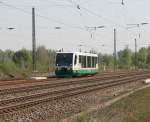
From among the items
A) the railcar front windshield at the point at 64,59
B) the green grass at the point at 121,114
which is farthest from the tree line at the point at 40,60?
the green grass at the point at 121,114

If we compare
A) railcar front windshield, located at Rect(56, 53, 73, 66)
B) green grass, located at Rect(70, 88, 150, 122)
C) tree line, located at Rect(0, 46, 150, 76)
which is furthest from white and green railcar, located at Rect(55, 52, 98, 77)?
green grass, located at Rect(70, 88, 150, 122)

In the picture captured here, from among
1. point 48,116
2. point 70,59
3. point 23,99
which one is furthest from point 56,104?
point 70,59

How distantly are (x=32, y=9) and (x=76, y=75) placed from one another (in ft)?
37.8

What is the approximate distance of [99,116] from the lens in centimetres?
1450

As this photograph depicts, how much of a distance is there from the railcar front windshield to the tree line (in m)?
4.75

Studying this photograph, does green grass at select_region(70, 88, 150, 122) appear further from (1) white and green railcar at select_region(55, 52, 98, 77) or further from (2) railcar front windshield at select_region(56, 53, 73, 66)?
(2) railcar front windshield at select_region(56, 53, 73, 66)

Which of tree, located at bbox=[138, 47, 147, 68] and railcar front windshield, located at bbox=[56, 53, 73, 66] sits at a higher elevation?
tree, located at bbox=[138, 47, 147, 68]

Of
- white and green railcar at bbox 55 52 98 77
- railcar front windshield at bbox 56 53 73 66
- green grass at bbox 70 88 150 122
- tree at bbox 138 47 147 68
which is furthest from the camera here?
tree at bbox 138 47 147 68

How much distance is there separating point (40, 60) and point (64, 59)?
3771 centimetres

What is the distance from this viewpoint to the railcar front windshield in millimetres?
44312

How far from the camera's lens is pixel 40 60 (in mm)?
82188

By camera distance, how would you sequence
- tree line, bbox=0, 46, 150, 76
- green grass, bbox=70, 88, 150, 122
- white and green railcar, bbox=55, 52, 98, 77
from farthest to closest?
tree line, bbox=0, 46, 150, 76 → white and green railcar, bbox=55, 52, 98, 77 → green grass, bbox=70, 88, 150, 122

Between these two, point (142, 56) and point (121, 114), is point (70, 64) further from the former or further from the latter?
point (142, 56)

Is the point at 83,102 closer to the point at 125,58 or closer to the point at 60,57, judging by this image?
the point at 60,57
